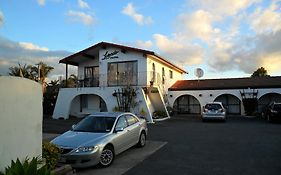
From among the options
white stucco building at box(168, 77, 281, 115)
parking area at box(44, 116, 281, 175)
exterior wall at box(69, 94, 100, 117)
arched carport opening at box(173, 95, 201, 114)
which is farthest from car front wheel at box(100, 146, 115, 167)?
arched carport opening at box(173, 95, 201, 114)

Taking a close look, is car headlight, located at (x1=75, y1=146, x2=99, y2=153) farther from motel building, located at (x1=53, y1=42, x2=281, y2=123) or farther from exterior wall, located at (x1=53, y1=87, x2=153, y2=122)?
exterior wall, located at (x1=53, y1=87, x2=153, y2=122)

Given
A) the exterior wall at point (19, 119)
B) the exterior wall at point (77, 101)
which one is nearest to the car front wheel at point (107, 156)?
the exterior wall at point (19, 119)

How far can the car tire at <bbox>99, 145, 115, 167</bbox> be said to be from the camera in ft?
26.7

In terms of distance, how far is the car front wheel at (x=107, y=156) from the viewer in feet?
26.7

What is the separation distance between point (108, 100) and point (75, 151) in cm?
1623

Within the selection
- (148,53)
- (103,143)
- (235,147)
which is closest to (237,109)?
(148,53)

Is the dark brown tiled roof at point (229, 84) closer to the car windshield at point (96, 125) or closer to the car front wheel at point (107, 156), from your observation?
the car windshield at point (96, 125)

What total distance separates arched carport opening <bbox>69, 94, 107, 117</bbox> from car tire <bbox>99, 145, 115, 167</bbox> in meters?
18.5

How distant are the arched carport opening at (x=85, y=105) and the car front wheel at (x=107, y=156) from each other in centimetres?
1850

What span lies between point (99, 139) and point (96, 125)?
1.29 metres

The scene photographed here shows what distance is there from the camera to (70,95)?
84.2 feet

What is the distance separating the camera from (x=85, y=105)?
27.5 metres

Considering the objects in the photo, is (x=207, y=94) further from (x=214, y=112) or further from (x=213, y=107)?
(x=214, y=112)

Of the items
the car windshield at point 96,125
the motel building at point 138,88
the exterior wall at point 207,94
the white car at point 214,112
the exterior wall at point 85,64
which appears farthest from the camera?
the exterior wall at point 85,64
